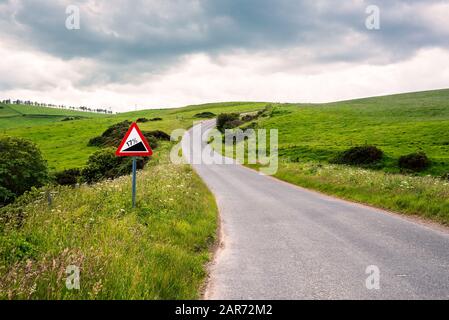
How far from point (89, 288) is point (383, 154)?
115 ft

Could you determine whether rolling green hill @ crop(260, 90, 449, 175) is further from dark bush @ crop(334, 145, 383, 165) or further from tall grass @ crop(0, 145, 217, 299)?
tall grass @ crop(0, 145, 217, 299)

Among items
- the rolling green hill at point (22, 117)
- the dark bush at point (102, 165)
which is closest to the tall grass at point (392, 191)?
the dark bush at point (102, 165)

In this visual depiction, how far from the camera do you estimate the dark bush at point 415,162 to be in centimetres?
3067

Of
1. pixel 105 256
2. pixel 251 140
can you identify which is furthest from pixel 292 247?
pixel 251 140

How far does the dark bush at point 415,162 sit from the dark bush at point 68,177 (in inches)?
1435

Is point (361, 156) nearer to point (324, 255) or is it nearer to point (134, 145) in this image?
point (324, 255)

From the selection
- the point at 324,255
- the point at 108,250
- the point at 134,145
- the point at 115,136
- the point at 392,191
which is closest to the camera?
the point at 108,250

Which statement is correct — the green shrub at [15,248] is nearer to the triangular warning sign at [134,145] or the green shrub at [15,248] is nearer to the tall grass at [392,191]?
the triangular warning sign at [134,145]

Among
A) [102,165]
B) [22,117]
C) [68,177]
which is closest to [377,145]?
[102,165]

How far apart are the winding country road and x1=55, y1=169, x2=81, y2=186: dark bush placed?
1382 inches

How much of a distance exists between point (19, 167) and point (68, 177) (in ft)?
22.1

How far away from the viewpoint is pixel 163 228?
9266 mm

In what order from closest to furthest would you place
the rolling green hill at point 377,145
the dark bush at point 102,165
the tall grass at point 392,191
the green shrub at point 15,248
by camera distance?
1. the green shrub at point 15,248
2. the tall grass at point 392,191
3. the rolling green hill at point 377,145
4. the dark bush at point 102,165

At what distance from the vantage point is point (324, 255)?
834 centimetres
